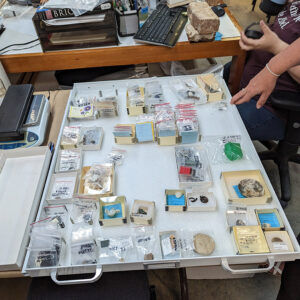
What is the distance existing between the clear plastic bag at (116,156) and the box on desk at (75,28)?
89 cm

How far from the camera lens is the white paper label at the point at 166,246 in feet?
2.89

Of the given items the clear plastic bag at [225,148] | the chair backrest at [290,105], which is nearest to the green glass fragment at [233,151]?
the clear plastic bag at [225,148]

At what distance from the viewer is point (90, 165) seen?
1.18 meters

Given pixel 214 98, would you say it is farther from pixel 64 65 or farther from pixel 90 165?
pixel 64 65

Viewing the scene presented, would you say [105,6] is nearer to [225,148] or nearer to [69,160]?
[69,160]

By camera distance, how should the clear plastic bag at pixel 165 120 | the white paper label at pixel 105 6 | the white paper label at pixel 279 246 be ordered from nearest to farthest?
the white paper label at pixel 279 246
the clear plastic bag at pixel 165 120
the white paper label at pixel 105 6

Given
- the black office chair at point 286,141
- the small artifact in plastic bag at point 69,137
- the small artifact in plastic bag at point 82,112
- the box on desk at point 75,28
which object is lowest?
the black office chair at point 286,141

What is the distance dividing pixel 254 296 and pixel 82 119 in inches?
51.9

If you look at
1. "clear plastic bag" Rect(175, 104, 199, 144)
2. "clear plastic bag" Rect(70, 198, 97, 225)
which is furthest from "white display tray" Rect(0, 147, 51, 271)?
"clear plastic bag" Rect(175, 104, 199, 144)

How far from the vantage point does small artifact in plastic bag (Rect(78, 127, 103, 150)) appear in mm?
1233

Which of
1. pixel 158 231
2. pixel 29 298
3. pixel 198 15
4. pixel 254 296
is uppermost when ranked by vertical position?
pixel 198 15

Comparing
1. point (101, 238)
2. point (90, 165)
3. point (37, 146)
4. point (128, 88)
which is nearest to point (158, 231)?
point (101, 238)

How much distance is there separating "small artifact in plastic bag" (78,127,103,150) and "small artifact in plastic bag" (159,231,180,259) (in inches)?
20.9

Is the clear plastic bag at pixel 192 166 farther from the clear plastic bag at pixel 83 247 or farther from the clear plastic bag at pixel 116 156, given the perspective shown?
the clear plastic bag at pixel 83 247
